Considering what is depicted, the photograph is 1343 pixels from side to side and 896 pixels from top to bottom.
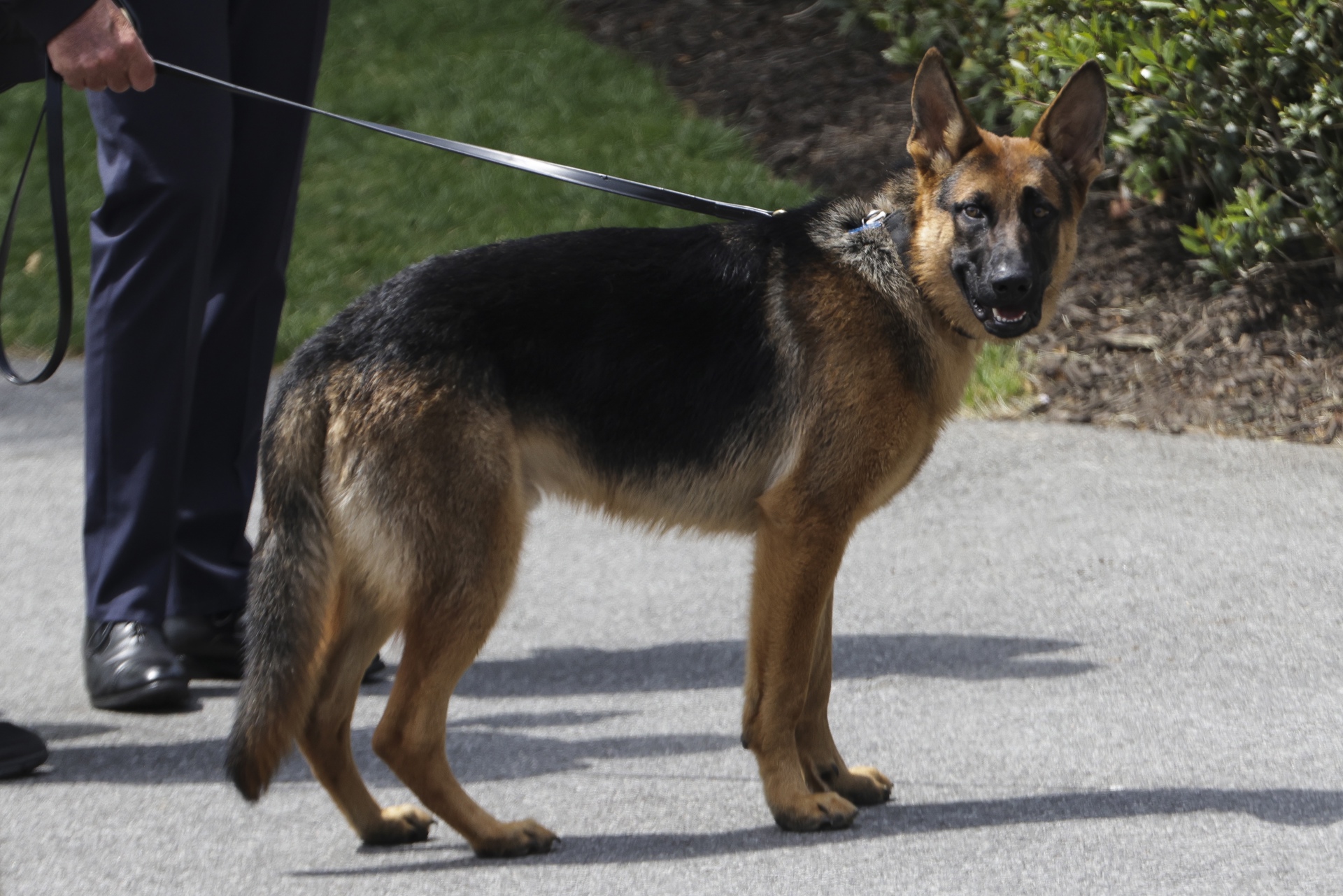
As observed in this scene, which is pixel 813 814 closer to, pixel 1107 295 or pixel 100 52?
pixel 100 52

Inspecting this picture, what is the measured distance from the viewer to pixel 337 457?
10.9 ft

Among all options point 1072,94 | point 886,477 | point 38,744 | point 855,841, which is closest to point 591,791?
point 855,841

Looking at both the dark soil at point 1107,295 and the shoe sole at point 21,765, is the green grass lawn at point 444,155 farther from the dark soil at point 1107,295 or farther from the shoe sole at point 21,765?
the shoe sole at point 21,765

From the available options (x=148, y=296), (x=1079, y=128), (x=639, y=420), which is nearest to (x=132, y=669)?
(x=148, y=296)

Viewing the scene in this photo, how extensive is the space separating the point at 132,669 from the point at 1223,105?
538cm

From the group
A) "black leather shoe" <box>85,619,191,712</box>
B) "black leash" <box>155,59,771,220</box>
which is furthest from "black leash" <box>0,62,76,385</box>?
"black leather shoe" <box>85,619,191,712</box>

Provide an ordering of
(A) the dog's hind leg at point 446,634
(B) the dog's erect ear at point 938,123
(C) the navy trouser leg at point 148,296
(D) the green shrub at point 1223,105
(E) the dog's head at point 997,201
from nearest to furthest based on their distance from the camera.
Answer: (A) the dog's hind leg at point 446,634
(E) the dog's head at point 997,201
(B) the dog's erect ear at point 938,123
(C) the navy trouser leg at point 148,296
(D) the green shrub at point 1223,105

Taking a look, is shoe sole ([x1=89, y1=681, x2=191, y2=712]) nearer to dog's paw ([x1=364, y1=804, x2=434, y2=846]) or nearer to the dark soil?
dog's paw ([x1=364, y1=804, x2=434, y2=846])

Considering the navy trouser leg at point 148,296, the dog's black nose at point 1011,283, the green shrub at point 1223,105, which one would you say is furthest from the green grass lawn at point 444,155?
the dog's black nose at point 1011,283

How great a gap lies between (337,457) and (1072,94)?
2.01 m

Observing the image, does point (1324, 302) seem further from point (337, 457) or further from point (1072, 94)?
point (337, 457)

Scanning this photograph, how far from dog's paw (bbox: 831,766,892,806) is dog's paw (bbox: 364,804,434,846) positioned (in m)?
0.99

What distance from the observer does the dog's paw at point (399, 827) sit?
135 inches

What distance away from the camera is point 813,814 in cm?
344
